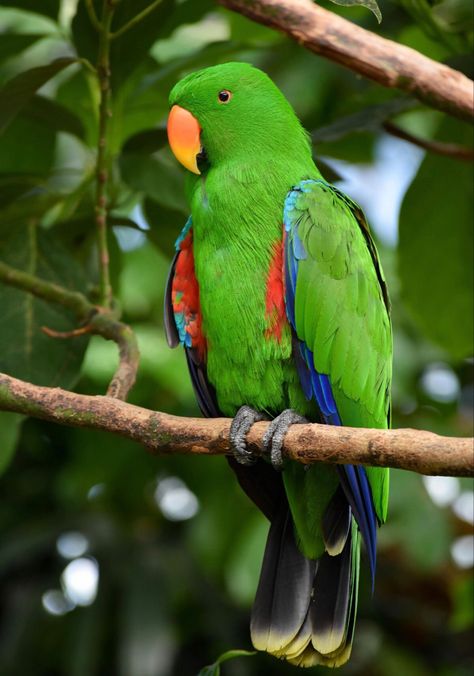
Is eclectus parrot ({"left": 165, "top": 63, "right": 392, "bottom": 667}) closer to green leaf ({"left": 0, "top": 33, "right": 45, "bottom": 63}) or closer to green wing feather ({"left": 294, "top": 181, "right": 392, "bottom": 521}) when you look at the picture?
green wing feather ({"left": 294, "top": 181, "right": 392, "bottom": 521})

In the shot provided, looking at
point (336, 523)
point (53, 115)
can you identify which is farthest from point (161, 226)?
point (336, 523)

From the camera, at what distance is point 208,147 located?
8.06 ft

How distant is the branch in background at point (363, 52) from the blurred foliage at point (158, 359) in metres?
0.48

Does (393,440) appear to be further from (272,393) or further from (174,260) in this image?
(174,260)

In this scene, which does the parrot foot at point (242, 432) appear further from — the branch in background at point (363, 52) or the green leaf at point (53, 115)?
the green leaf at point (53, 115)

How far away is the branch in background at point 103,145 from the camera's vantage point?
7.80ft

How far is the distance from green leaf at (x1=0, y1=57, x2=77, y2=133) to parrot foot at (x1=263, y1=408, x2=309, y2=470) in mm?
1001

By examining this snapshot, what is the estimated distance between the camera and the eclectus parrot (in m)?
2.28

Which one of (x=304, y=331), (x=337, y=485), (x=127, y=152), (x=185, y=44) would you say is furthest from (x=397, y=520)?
(x=185, y=44)

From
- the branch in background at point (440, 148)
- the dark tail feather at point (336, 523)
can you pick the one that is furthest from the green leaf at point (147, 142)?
the dark tail feather at point (336, 523)

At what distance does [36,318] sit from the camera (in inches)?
103

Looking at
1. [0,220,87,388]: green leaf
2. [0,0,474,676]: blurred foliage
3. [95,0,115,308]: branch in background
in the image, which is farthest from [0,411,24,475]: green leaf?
[95,0,115,308]: branch in background

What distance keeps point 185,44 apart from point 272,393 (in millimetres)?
1821

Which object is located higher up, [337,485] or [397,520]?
[337,485]
